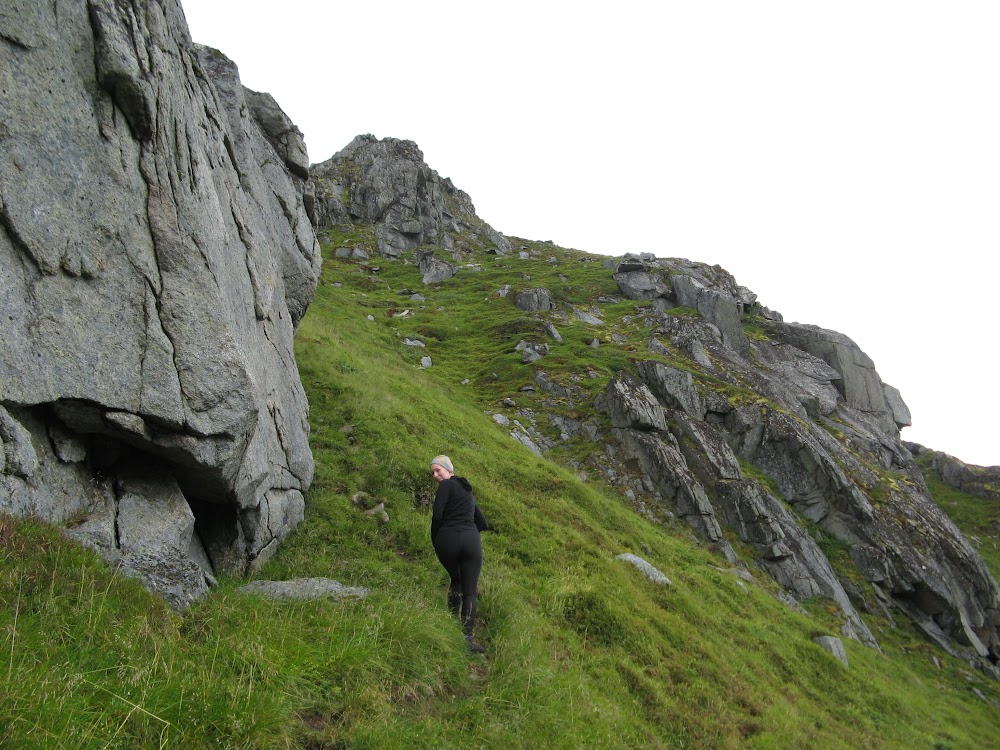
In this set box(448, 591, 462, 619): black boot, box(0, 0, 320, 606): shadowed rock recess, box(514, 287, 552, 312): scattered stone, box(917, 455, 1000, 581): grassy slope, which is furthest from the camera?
box(514, 287, 552, 312): scattered stone

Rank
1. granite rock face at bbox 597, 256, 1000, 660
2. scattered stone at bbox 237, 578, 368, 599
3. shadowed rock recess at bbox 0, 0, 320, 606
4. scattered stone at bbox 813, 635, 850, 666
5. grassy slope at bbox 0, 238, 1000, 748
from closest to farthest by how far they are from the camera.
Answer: grassy slope at bbox 0, 238, 1000, 748 < shadowed rock recess at bbox 0, 0, 320, 606 < scattered stone at bbox 237, 578, 368, 599 < scattered stone at bbox 813, 635, 850, 666 < granite rock face at bbox 597, 256, 1000, 660

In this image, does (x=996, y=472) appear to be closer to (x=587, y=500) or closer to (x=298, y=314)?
(x=587, y=500)

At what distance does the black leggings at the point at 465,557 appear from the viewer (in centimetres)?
965

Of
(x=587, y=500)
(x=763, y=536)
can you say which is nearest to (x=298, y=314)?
(x=587, y=500)

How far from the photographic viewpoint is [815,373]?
64312 millimetres

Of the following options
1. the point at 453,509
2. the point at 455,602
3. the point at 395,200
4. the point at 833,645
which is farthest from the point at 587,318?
the point at 395,200

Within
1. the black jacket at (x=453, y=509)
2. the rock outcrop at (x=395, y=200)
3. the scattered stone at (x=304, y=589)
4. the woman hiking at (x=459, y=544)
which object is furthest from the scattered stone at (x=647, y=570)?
the rock outcrop at (x=395, y=200)

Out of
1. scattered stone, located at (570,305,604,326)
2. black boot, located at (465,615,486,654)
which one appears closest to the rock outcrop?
scattered stone, located at (570,305,604,326)

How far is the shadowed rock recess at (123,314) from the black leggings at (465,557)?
367cm

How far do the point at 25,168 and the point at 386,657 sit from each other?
7914 mm

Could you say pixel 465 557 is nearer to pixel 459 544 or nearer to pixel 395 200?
pixel 459 544

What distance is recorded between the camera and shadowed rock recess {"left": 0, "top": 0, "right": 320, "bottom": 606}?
273 inches

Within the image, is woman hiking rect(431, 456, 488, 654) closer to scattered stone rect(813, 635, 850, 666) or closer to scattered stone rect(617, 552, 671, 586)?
scattered stone rect(617, 552, 671, 586)

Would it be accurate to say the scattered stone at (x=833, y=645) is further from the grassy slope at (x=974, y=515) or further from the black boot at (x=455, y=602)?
the grassy slope at (x=974, y=515)
